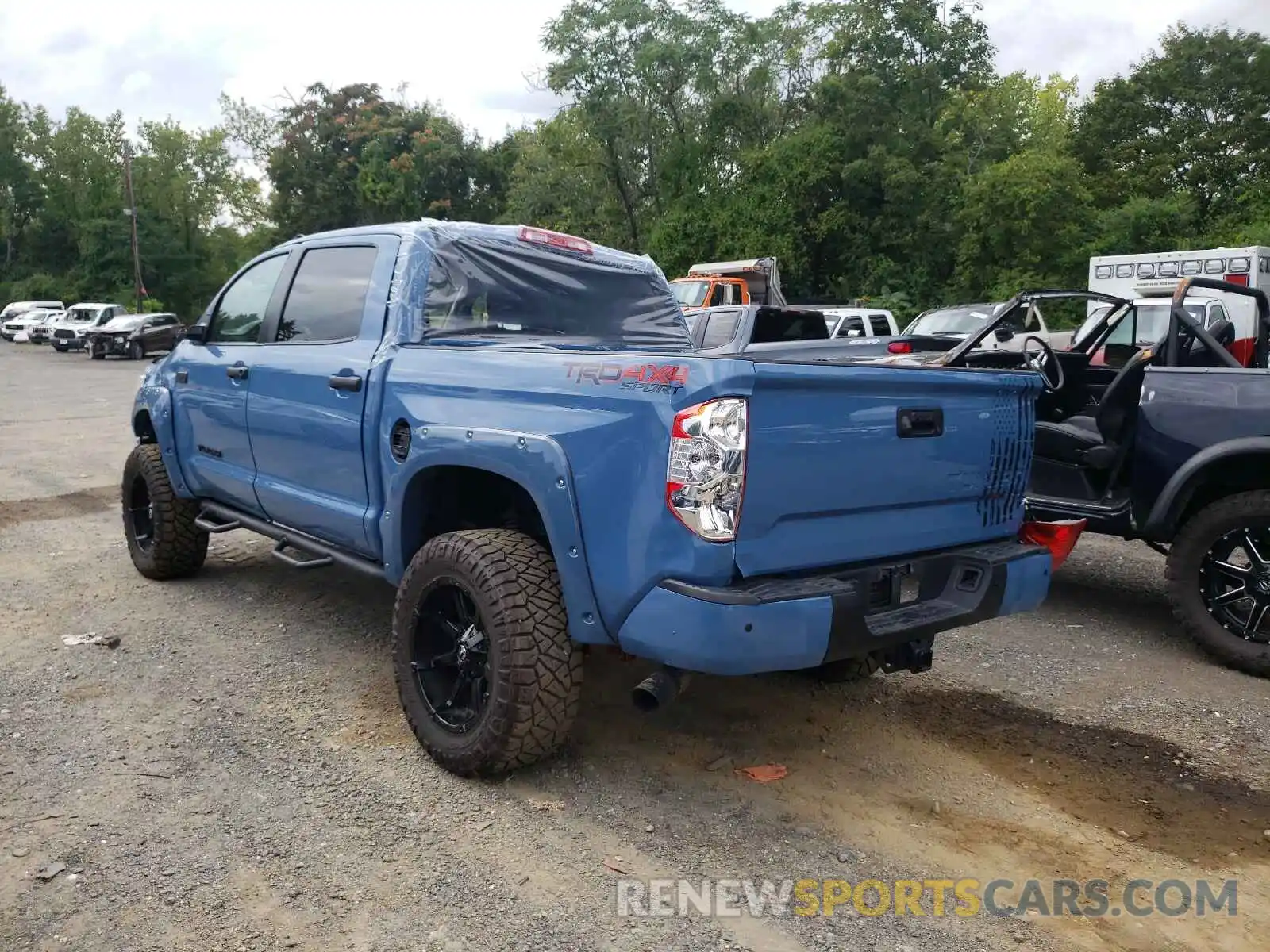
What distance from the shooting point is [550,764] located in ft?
11.6

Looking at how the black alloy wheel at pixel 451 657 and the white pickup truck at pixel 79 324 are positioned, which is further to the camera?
the white pickup truck at pixel 79 324

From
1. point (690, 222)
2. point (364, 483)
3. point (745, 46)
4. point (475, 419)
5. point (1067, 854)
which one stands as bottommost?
point (1067, 854)

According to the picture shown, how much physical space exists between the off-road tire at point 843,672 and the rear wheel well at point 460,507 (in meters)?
1.45

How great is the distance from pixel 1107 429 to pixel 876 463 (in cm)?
283

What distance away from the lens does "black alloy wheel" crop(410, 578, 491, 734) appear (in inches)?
134

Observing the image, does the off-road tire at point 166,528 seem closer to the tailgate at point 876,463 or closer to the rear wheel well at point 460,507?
the rear wheel well at point 460,507

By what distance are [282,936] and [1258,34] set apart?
3708cm

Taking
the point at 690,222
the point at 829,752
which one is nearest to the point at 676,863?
the point at 829,752

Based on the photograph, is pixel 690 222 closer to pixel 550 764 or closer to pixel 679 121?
pixel 679 121

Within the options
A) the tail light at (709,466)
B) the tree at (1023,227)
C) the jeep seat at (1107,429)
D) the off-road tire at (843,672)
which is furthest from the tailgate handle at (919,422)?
the tree at (1023,227)

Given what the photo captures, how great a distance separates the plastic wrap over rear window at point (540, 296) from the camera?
13.7 feet

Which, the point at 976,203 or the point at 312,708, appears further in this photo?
the point at 976,203

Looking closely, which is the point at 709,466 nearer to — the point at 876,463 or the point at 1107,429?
the point at 876,463

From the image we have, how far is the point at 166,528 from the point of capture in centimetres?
573
